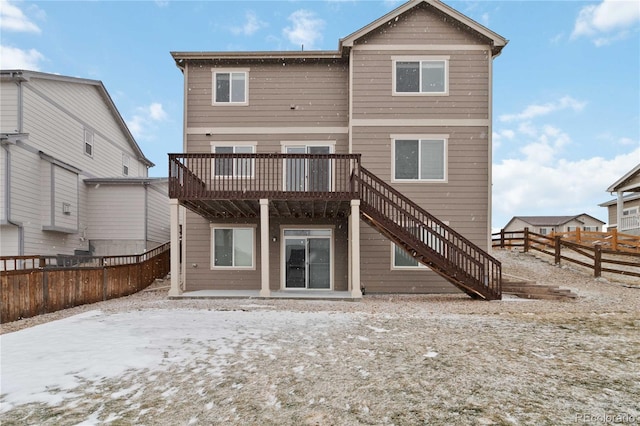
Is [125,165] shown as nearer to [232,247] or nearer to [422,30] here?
[232,247]

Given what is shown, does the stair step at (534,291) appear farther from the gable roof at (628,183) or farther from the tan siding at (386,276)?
the gable roof at (628,183)

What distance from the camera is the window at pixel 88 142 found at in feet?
63.0

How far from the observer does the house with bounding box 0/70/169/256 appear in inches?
553

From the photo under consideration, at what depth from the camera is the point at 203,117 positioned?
1399 centimetres

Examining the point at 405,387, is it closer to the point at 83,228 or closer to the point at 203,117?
the point at 203,117

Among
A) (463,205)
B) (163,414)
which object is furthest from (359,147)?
(163,414)

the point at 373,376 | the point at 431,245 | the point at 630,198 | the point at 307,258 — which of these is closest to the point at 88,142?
the point at 307,258

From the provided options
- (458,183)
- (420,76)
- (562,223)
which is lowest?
(562,223)

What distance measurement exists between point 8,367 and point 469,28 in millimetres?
15108

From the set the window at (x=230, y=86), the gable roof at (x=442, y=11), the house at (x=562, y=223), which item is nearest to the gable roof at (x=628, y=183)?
the gable roof at (x=442, y=11)

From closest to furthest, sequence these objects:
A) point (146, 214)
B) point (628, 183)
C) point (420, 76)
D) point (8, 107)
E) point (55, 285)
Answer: point (55, 285)
point (420, 76)
point (8, 107)
point (146, 214)
point (628, 183)

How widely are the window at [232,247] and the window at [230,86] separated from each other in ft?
15.7

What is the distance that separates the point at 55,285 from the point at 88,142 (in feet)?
40.1

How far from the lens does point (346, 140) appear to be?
1387cm
